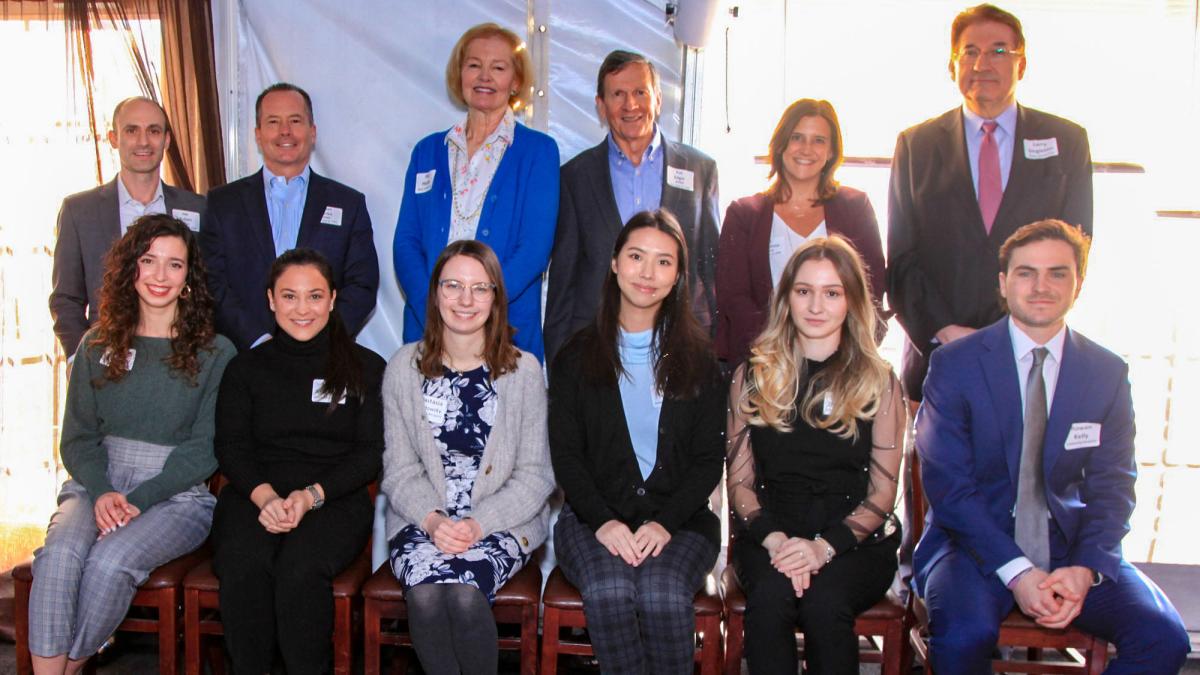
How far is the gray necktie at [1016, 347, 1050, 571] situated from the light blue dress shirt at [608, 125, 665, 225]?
4.12ft

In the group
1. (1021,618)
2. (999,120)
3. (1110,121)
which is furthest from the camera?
(1110,121)

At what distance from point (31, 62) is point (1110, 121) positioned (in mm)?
3875

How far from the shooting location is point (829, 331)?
8.22 ft

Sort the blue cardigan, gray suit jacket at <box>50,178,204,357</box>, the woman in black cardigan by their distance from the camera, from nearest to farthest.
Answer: the woman in black cardigan, the blue cardigan, gray suit jacket at <box>50,178,204,357</box>

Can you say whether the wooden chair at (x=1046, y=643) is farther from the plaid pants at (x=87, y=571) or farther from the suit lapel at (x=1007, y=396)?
the plaid pants at (x=87, y=571)

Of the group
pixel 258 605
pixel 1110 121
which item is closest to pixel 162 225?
pixel 258 605

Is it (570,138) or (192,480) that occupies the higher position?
(570,138)

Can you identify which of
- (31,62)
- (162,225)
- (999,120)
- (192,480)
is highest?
(31,62)

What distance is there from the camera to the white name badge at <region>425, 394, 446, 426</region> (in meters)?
2.60

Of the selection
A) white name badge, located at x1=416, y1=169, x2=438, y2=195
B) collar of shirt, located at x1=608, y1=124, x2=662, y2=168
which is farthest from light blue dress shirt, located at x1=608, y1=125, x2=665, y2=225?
white name badge, located at x1=416, y1=169, x2=438, y2=195

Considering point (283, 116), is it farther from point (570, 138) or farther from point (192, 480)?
point (192, 480)

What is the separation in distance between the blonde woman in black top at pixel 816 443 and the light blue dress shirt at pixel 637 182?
→ 65cm

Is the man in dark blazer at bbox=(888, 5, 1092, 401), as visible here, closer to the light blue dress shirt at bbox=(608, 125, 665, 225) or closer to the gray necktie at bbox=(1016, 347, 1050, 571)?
the gray necktie at bbox=(1016, 347, 1050, 571)

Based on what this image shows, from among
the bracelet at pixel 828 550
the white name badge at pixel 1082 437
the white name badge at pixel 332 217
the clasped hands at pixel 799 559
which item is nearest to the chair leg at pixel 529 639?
the clasped hands at pixel 799 559
